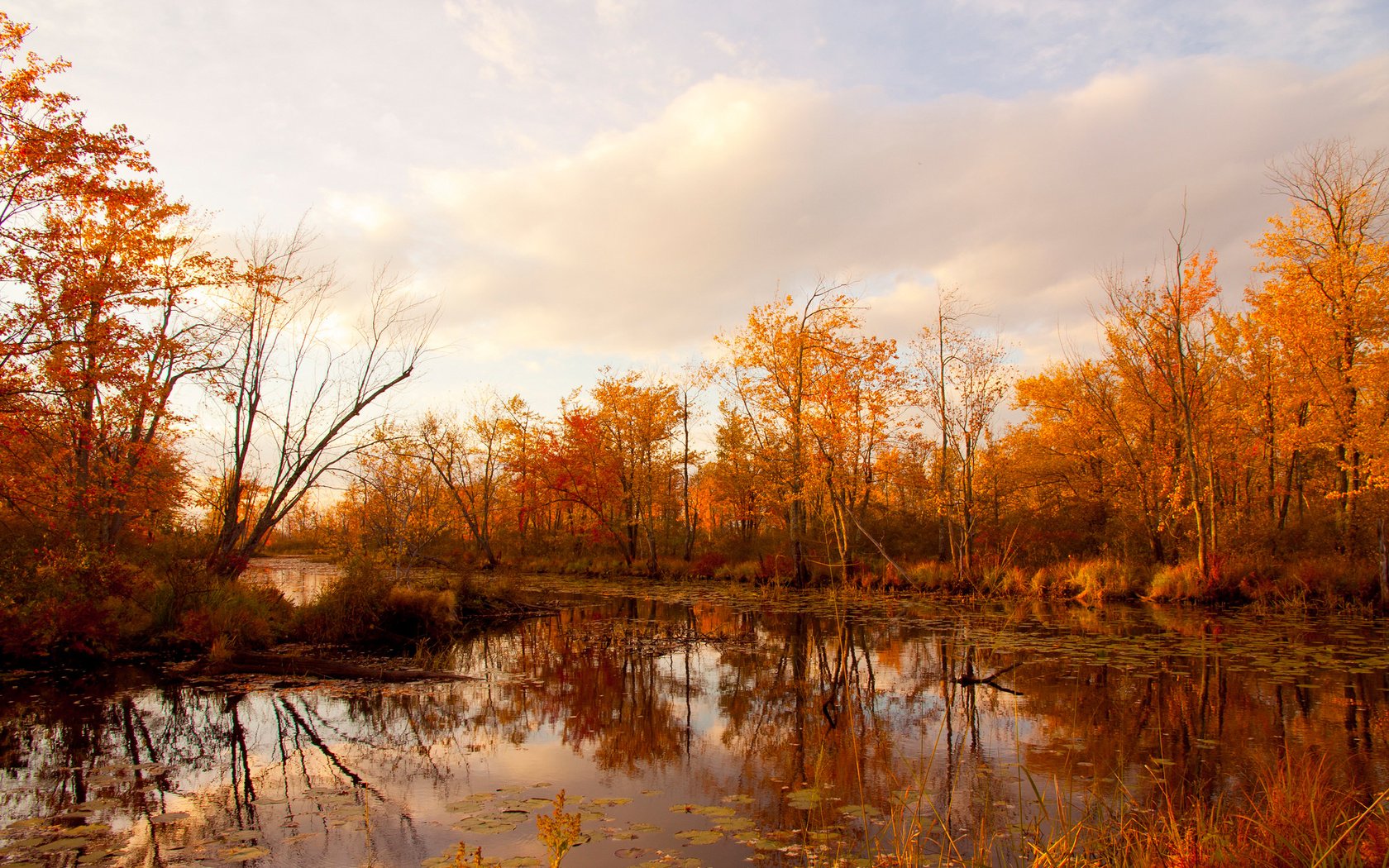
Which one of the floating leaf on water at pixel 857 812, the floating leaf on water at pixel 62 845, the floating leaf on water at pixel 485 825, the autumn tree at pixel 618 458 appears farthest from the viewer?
the autumn tree at pixel 618 458

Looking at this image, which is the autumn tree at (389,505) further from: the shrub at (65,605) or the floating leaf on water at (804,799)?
the floating leaf on water at (804,799)

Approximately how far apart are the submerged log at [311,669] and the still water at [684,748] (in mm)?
476

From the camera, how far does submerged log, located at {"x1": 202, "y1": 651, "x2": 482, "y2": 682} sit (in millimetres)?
10820

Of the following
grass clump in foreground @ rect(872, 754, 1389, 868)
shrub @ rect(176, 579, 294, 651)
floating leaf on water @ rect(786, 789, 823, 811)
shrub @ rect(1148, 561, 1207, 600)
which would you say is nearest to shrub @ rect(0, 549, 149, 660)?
shrub @ rect(176, 579, 294, 651)

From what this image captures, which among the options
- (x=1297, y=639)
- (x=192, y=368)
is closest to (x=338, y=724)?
(x=192, y=368)

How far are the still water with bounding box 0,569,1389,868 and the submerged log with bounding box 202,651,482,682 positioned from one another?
1.56ft

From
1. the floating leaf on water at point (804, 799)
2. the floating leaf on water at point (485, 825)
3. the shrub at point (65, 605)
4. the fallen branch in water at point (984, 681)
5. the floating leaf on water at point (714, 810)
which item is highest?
the shrub at point (65, 605)

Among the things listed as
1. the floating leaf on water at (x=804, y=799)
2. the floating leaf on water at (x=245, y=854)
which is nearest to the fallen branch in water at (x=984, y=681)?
the floating leaf on water at (x=804, y=799)

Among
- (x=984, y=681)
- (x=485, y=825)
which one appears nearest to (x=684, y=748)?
(x=485, y=825)

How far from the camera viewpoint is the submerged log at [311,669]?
35.5ft

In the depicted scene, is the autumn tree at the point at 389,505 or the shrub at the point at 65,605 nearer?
the shrub at the point at 65,605

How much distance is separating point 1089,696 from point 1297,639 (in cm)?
678

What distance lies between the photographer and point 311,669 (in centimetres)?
1111

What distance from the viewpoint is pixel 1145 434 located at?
23312 mm
